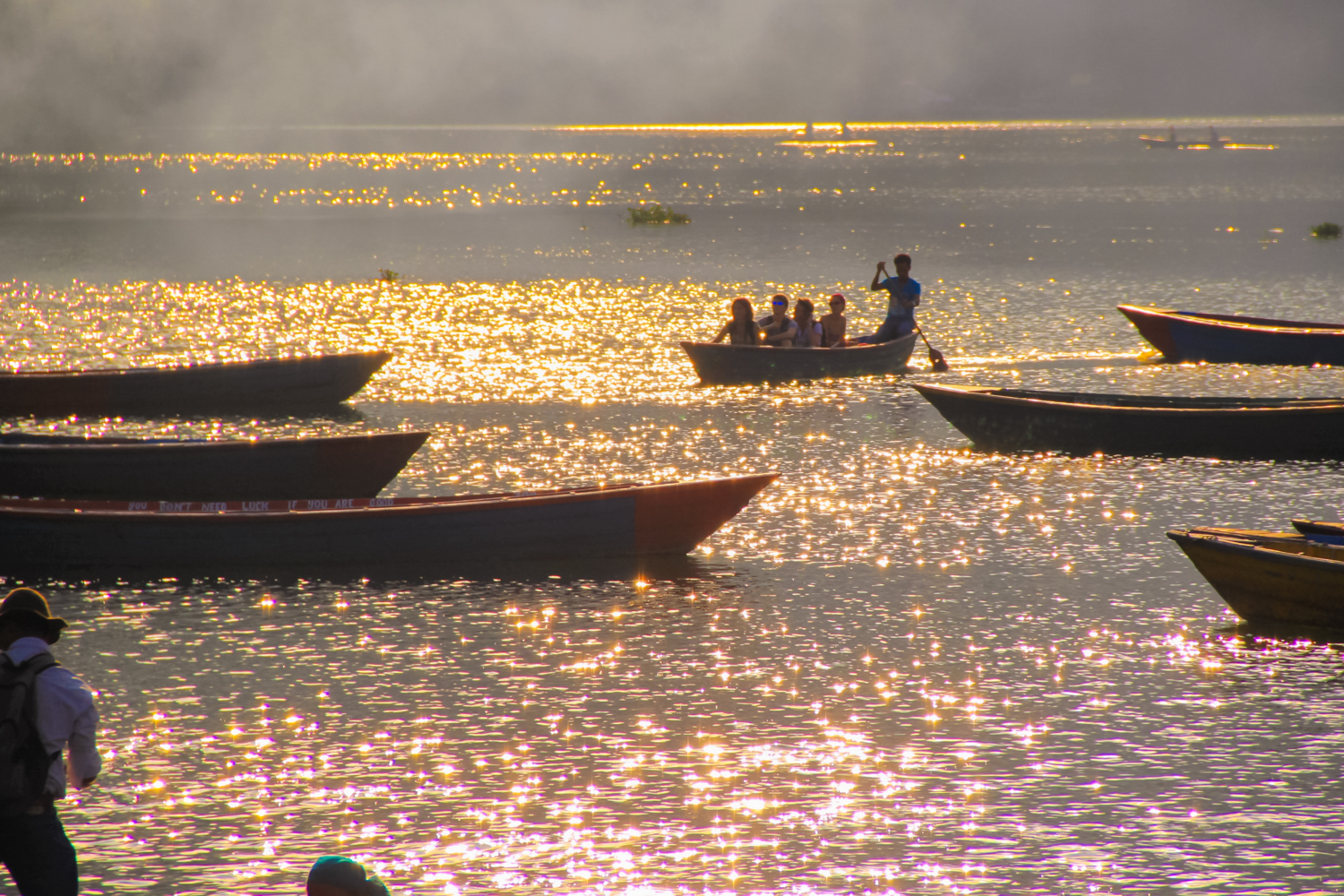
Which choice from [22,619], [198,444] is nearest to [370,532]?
[198,444]

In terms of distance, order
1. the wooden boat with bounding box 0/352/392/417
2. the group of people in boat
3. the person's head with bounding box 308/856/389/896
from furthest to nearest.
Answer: the group of people in boat → the wooden boat with bounding box 0/352/392/417 → the person's head with bounding box 308/856/389/896

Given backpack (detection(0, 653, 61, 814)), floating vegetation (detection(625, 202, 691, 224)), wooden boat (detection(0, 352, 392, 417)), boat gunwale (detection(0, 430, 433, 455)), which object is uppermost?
floating vegetation (detection(625, 202, 691, 224))

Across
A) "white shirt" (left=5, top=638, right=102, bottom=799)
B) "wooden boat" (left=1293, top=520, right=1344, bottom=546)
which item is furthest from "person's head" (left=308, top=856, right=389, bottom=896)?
"wooden boat" (left=1293, top=520, right=1344, bottom=546)

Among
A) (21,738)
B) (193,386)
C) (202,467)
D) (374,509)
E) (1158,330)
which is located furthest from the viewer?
(1158,330)

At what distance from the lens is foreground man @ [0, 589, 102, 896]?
277 inches

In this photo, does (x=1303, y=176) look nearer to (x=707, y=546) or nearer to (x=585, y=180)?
(x=585, y=180)

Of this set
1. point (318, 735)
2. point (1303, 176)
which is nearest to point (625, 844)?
point (318, 735)

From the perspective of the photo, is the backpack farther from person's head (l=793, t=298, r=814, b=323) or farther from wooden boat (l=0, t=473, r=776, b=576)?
person's head (l=793, t=298, r=814, b=323)

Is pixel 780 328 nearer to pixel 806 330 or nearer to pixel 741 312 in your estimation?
pixel 806 330

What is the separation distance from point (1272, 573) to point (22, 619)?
1064 cm

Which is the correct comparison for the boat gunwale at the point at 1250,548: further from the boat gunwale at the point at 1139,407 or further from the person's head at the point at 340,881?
the person's head at the point at 340,881

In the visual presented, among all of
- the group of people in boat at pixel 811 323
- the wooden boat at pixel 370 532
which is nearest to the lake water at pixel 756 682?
the wooden boat at pixel 370 532

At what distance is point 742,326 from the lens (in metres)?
28.6

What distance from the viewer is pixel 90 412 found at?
26.2m
